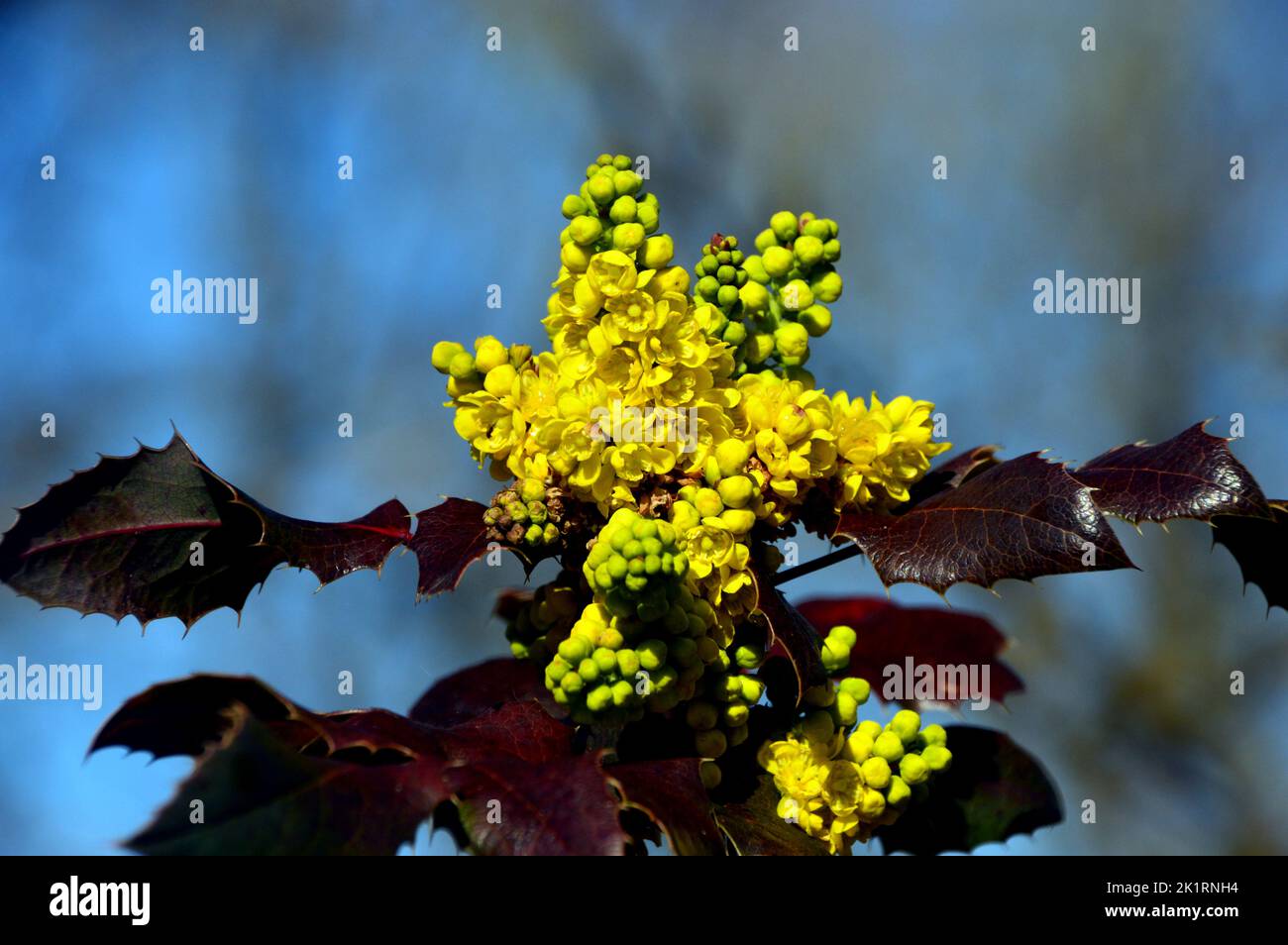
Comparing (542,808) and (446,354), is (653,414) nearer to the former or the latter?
(446,354)

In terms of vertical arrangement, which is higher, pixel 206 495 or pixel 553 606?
pixel 206 495

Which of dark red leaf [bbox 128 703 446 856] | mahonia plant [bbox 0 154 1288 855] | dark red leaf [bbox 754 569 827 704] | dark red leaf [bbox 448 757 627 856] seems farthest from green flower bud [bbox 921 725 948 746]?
dark red leaf [bbox 128 703 446 856]

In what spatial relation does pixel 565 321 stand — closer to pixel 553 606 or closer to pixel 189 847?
pixel 553 606

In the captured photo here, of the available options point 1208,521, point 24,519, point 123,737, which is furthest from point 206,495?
point 1208,521

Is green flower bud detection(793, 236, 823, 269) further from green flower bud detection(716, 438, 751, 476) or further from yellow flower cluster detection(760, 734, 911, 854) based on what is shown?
yellow flower cluster detection(760, 734, 911, 854)
